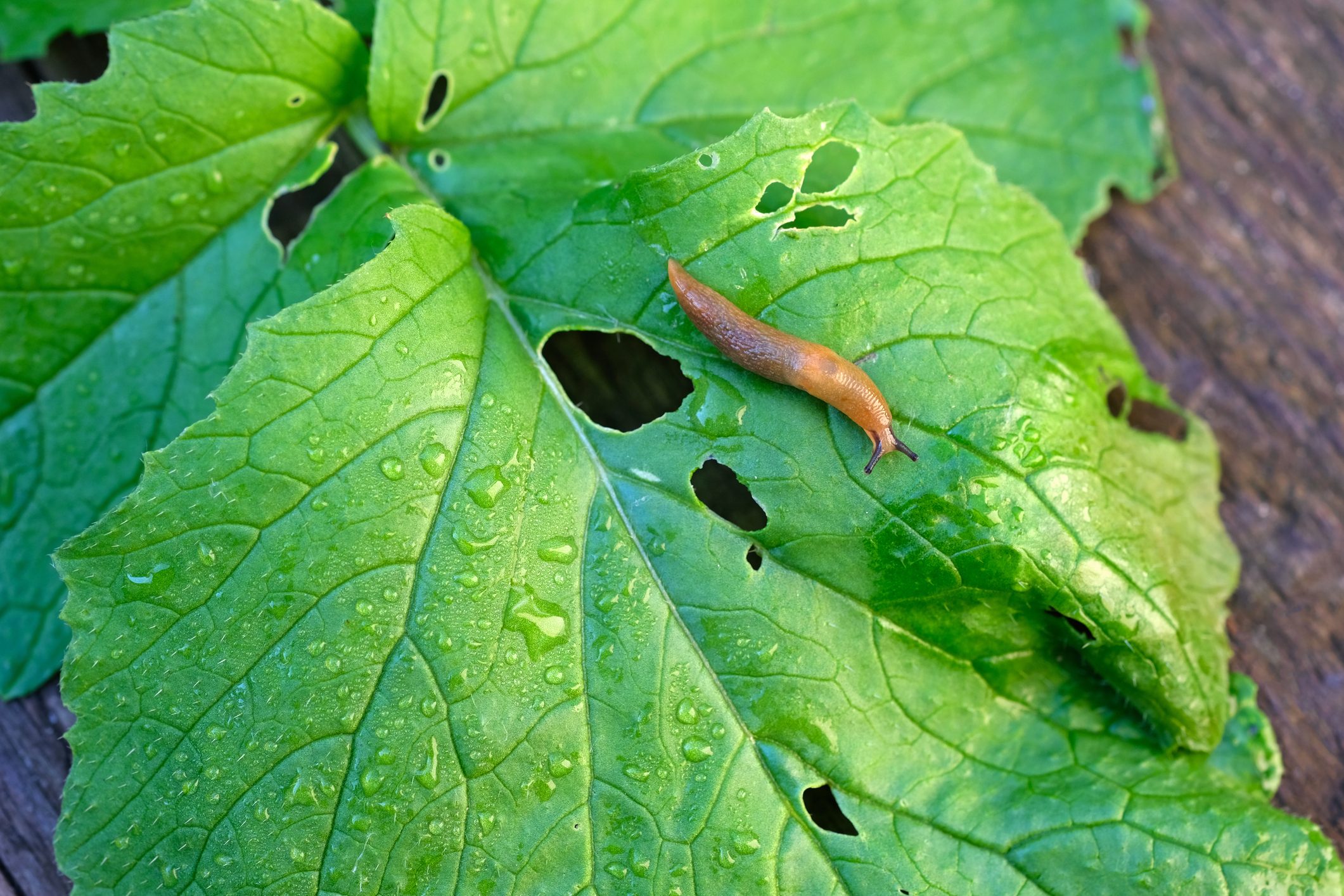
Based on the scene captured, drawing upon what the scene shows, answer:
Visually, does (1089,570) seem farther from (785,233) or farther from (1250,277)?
(1250,277)

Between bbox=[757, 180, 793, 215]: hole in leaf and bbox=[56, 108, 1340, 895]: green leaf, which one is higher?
bbox=[757, 180, 793, 215]: hole in leaf

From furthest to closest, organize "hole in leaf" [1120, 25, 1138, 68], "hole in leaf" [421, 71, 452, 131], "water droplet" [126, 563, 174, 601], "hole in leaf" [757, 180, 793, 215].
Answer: "hole in leaf" [1120, 25, 1138, 68] → "hole in leaf" [421, 71, 452, 131] → "hole in leaf" [757, 180, 793, 215] → "water droplet" [126, 563, 174, 601]

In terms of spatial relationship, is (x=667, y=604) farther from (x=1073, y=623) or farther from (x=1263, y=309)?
(x=1263, y=309)

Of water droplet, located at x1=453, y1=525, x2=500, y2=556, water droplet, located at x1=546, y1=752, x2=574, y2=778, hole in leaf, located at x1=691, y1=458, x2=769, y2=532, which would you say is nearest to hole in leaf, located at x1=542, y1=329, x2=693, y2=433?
hole in leaf, located at x1=691, y1=458, x2=769, y2=532

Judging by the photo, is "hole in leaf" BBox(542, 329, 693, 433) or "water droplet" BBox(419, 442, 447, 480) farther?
"hole in leaf" BBox(542, 329, 693, 433)

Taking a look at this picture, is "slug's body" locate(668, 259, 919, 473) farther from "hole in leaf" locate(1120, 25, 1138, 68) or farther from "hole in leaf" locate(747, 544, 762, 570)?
"hole in leaf" locate(1120, 25, 1138, 68)

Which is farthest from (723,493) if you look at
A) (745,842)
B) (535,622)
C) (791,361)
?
(745,842)

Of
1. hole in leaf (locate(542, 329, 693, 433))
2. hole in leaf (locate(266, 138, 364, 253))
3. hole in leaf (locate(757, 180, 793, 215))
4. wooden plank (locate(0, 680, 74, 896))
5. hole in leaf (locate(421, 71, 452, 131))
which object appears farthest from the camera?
hole in leaf (locate(266, 138, 364, 253))
